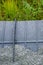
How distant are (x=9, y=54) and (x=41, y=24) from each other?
0.90m

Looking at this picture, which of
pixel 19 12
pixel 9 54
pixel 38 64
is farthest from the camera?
pixel 19 12

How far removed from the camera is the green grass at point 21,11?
578cm

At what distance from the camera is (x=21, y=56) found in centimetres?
Result: 479

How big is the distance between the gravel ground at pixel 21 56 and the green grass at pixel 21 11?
1021 millimetres

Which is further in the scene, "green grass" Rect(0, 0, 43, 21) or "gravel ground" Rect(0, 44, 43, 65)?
"green grass" Rect(0, 0, 43, 21)

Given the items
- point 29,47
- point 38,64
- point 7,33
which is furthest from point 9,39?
point 38,64

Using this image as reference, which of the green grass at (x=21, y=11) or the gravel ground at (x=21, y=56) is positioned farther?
the green grass at (x=21, y=11)

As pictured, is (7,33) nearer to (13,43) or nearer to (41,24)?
(13,43)

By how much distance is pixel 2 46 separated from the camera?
16.7 ft

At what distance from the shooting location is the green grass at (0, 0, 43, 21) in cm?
578

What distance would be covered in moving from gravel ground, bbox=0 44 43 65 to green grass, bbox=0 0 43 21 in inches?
40.2

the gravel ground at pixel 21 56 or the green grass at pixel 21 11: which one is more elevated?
the green grass at pixel 21 11

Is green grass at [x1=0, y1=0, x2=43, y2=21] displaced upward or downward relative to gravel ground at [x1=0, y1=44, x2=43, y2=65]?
upward

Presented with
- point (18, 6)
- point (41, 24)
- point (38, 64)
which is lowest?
point (38, 64)
